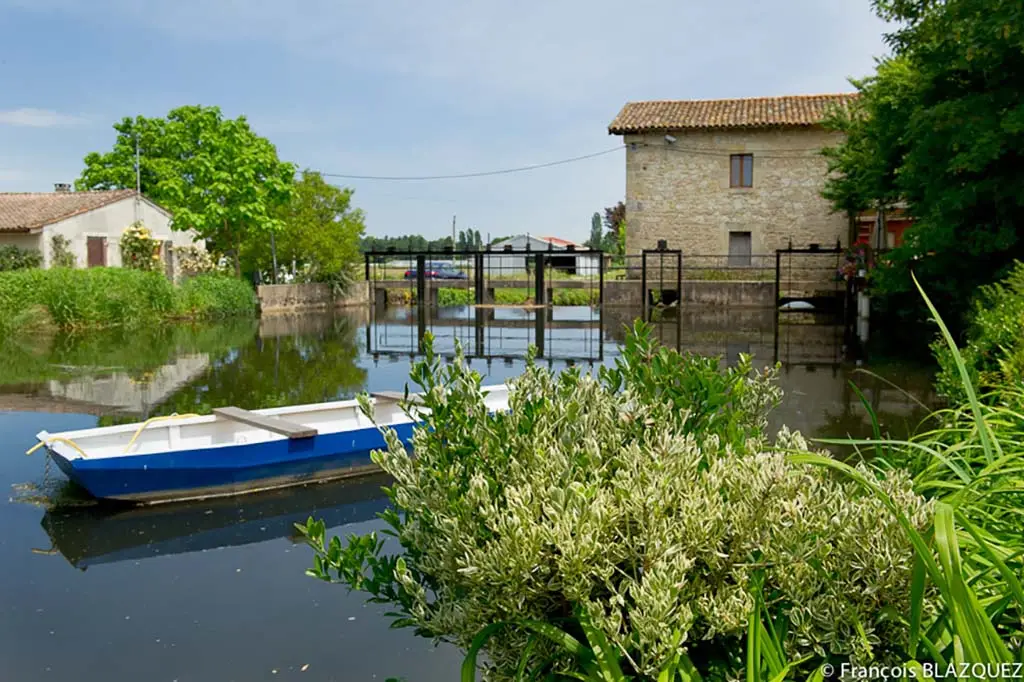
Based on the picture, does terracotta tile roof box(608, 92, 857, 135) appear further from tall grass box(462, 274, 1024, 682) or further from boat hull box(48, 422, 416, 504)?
tall grass box(462, 274, 1024, 682)

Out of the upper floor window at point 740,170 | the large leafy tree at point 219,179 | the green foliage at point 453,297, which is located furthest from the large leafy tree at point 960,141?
the green foliage at point 453,297

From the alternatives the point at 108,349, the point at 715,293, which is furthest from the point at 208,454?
the point at 715,293

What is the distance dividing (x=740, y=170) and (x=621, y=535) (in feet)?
116

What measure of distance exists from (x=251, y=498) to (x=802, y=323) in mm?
22089

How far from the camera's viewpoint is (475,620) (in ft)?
7.80

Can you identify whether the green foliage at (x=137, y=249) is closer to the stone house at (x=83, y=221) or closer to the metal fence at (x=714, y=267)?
the stone house at (x=83, y=221)

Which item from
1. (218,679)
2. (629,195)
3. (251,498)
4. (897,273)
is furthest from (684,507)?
(629,195)

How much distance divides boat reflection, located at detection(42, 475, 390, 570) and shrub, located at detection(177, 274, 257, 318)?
74.9 feet

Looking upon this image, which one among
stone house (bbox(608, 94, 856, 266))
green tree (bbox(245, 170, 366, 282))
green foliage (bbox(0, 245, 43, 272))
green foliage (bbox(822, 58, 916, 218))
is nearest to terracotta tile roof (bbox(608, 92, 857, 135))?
stone house (bbox(608, 94, 856, 266))

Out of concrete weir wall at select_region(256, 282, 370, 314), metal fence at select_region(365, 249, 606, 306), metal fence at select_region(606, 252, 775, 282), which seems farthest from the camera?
metal fence at select_region(365, 249, 606, 306)

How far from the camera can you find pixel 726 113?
3578 cm

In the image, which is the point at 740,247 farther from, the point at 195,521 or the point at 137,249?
the point at 195,521

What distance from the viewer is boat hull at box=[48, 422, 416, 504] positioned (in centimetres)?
813

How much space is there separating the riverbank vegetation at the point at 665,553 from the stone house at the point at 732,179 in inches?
1314
